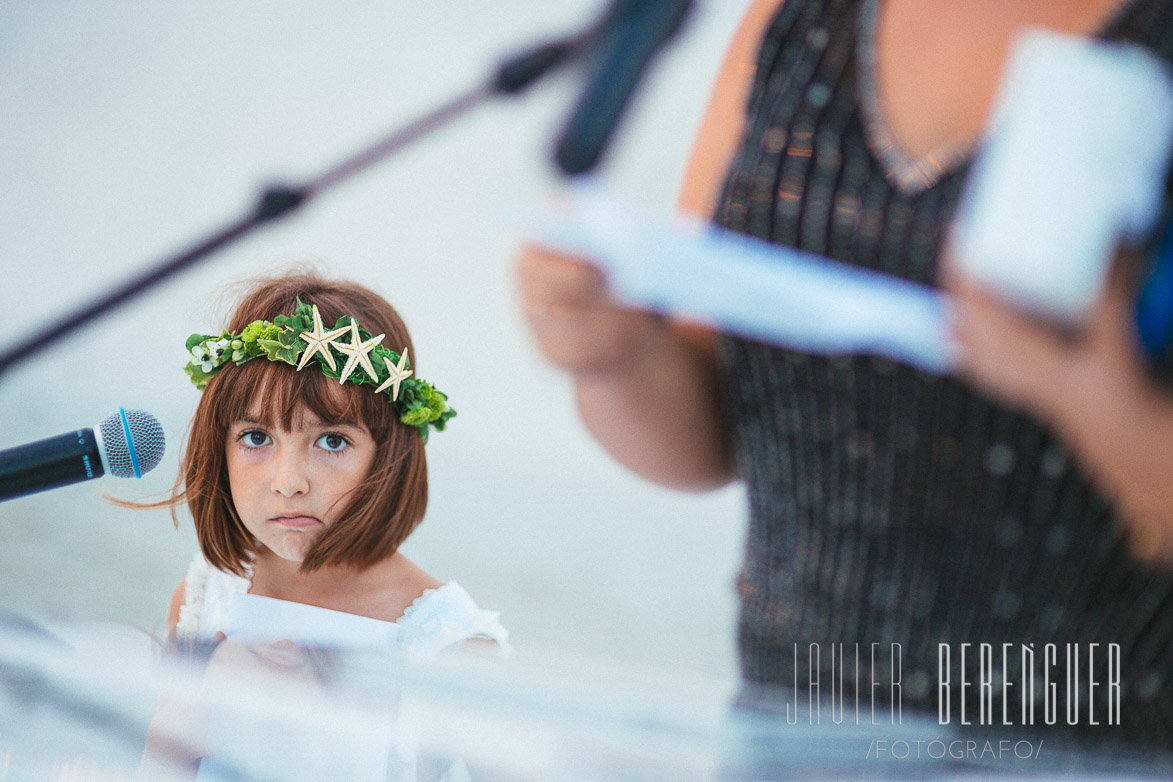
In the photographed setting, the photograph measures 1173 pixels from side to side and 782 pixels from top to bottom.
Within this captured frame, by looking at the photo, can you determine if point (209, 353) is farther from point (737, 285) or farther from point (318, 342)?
point (737, 285)

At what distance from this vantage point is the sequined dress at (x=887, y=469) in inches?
10.2

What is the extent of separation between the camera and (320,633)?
18.1 inches

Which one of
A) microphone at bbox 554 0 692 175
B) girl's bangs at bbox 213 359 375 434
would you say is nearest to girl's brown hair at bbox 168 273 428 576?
girl's bangs at bbox 213 359 375 434

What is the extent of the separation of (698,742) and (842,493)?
92 millimetres

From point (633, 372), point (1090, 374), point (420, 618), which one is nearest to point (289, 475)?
point (420, 618)

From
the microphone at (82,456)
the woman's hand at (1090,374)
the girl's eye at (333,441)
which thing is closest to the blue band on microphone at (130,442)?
the microphone at (82,456)

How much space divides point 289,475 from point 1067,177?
1.38 ft

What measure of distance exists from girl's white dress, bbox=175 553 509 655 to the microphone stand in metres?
0.18

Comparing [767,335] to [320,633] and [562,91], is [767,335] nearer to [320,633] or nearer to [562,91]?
[562,91]

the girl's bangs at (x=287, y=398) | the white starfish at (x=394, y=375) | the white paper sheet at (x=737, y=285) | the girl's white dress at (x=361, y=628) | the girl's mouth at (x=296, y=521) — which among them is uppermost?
the white starfish at (x=394, y=375)

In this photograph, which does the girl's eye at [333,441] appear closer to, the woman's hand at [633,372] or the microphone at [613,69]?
the woman's hand at [633,372]

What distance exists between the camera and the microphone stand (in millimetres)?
280

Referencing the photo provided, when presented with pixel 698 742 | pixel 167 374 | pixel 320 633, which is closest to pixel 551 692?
pixel 698 742

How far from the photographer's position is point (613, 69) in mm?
210
